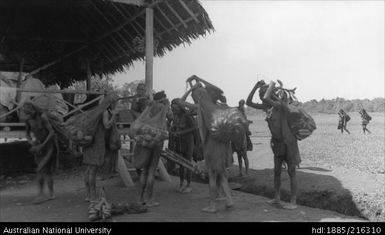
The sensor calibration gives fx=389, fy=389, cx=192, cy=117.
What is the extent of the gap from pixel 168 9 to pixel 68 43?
5.31 metres

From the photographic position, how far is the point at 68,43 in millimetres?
13125

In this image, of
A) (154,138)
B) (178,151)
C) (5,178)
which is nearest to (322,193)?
(178,151)

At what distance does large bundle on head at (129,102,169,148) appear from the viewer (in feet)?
19.4

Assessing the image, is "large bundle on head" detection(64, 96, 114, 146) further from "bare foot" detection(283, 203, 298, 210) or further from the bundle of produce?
"bare foot" detection(283, 203, 298, 210)

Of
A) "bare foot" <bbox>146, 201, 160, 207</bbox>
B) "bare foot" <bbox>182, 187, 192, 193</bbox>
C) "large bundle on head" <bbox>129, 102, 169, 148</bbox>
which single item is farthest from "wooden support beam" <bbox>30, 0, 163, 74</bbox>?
"bare foot" <bbox>146, 201, 160, 207</bbox>

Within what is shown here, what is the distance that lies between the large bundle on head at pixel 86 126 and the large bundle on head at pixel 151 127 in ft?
1.87

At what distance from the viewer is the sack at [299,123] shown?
6020 mm

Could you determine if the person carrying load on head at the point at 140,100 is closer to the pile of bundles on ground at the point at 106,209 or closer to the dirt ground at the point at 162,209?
the dirt ground at the point at 162,209

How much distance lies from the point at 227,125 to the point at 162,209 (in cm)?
173

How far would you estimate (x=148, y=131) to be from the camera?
5930 millimetres

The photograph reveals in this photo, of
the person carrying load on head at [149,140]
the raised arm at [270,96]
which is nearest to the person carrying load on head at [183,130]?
the person carrying load on head at [149,140]

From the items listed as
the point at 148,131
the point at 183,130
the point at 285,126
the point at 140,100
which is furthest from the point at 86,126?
the point at 285,126

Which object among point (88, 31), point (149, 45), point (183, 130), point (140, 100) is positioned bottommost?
point (183, 130)

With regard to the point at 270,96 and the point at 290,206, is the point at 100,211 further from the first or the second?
the point at 270,96
